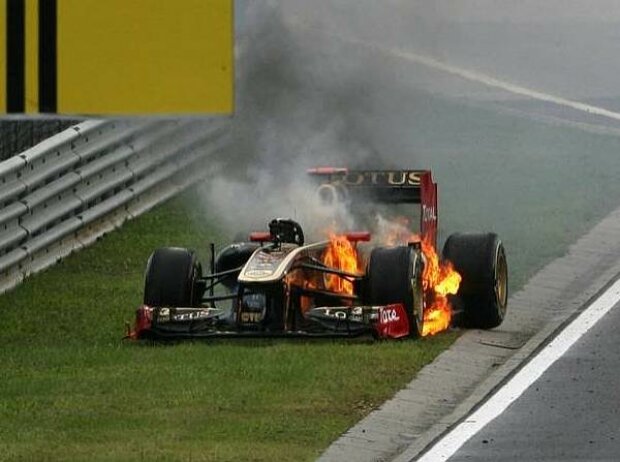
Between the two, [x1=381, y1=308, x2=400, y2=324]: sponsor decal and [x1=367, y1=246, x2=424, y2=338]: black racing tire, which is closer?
[x1=381, y1=308, x2=400, y2=324]: sponsor decal

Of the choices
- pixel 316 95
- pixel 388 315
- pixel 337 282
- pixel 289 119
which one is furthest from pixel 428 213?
pixel 289 119

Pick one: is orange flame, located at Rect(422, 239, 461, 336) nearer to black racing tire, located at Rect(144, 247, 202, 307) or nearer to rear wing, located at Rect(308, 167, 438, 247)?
rear wing, located at Rect(308, 167, 438, 247)

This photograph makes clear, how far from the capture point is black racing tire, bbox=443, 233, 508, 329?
16.8 metres

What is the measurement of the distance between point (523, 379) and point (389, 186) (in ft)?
9.61

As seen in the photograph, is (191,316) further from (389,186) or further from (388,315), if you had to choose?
(389,186)

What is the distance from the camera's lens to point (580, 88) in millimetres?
33281

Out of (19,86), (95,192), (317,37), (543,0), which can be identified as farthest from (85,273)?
(543,0)

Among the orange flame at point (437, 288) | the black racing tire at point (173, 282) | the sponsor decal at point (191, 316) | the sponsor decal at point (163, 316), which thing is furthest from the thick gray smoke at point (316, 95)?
the sponsor decal at point (163, 316)

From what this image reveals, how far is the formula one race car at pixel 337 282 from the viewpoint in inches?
617

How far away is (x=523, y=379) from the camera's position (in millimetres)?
14836

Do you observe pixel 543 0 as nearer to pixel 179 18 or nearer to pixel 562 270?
pixel 562 270

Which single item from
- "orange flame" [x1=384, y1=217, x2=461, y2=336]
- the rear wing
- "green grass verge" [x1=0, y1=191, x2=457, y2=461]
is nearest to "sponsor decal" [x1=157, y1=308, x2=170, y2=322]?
"green grass verge" [x1=0, y1=191, x2=457, y2=461]

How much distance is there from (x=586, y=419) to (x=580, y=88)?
2052 cm

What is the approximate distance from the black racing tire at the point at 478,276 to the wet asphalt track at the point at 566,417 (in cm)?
80
